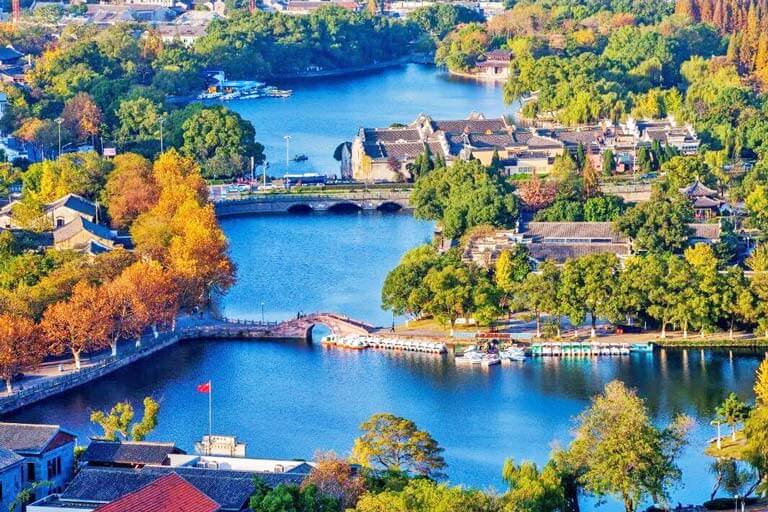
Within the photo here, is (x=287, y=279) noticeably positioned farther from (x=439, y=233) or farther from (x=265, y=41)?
(x=265, y=41)

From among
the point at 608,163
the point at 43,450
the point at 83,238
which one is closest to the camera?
the point at 43,450

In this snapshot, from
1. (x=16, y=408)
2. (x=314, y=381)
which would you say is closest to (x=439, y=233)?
(x=314, y=381)

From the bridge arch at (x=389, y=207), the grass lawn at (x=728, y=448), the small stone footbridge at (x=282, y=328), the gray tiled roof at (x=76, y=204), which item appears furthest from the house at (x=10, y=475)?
the bridge arch at (x=389, y=207)

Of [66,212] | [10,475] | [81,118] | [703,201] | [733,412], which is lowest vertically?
[10,475]

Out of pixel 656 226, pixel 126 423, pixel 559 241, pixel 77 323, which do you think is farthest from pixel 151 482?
pixel 656 226

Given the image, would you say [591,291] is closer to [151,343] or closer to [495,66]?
[151,343]

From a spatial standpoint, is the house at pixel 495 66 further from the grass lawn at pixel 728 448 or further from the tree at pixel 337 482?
the tree at pixel 337 482

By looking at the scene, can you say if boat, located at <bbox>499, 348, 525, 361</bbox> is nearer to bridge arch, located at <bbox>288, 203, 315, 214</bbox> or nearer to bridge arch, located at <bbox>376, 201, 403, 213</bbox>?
bridge arch, located at <bbox>376, 201, 403, 213</bbox>

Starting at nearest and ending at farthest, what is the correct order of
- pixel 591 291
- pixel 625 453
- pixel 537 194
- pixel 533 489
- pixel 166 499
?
pixel 166 499 < pixel 533 489 < pixel 625 453 < pixel 591 291 < pixel 537 194
